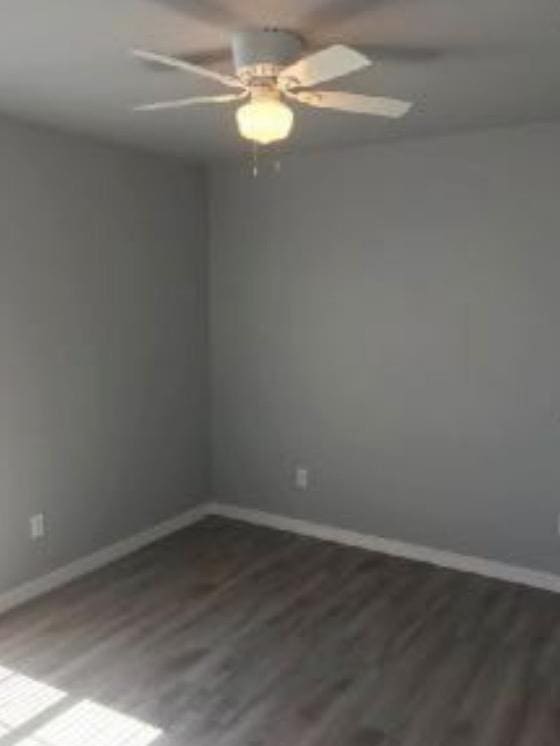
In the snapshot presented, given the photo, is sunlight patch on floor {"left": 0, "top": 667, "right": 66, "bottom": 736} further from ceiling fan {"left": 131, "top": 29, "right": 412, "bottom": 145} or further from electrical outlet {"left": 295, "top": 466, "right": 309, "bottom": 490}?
ceiling fan {"left": 131, "top": 29, "right": 412, "bottom": 145}

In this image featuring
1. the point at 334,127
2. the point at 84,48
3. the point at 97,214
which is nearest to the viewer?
the point at 84,48

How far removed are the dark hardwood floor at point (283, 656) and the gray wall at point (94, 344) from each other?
432 mm

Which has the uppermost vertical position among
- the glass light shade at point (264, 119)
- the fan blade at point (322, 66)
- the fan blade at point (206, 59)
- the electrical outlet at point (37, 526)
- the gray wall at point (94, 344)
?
the fan blade at point (206, 59)

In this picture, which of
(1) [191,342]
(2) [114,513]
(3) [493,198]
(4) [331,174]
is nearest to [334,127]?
(4) [331,174]

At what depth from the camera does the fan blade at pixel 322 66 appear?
6.67 ft

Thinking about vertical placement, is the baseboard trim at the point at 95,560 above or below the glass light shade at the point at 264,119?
below

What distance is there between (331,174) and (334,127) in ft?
1.95

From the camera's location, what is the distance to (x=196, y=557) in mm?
4285

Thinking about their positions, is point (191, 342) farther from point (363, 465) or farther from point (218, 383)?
point (363, 465)

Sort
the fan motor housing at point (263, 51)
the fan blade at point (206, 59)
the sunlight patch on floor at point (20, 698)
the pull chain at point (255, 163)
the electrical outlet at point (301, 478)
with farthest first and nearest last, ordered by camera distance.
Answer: the electrical outlet at point (301, 478) < the pull chain at point (255, 163) < the sunlight patch on floor at point (20, 698) < the fan blade at point (206, 59) < the fan motor housing at point (263, 51)

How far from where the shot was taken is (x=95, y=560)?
410 centimetres

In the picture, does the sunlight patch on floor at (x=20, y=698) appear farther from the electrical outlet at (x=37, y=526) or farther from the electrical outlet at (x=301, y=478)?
the electrical outlet at (x=301, y=478)

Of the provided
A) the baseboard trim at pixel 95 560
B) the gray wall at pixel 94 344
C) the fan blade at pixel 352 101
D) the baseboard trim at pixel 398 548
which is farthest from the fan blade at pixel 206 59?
the baseboard trim at pixel 398 548

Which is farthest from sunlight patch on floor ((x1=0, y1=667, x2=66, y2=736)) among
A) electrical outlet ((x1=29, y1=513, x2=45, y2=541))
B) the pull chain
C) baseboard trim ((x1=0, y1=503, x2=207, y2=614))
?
the pull chain
